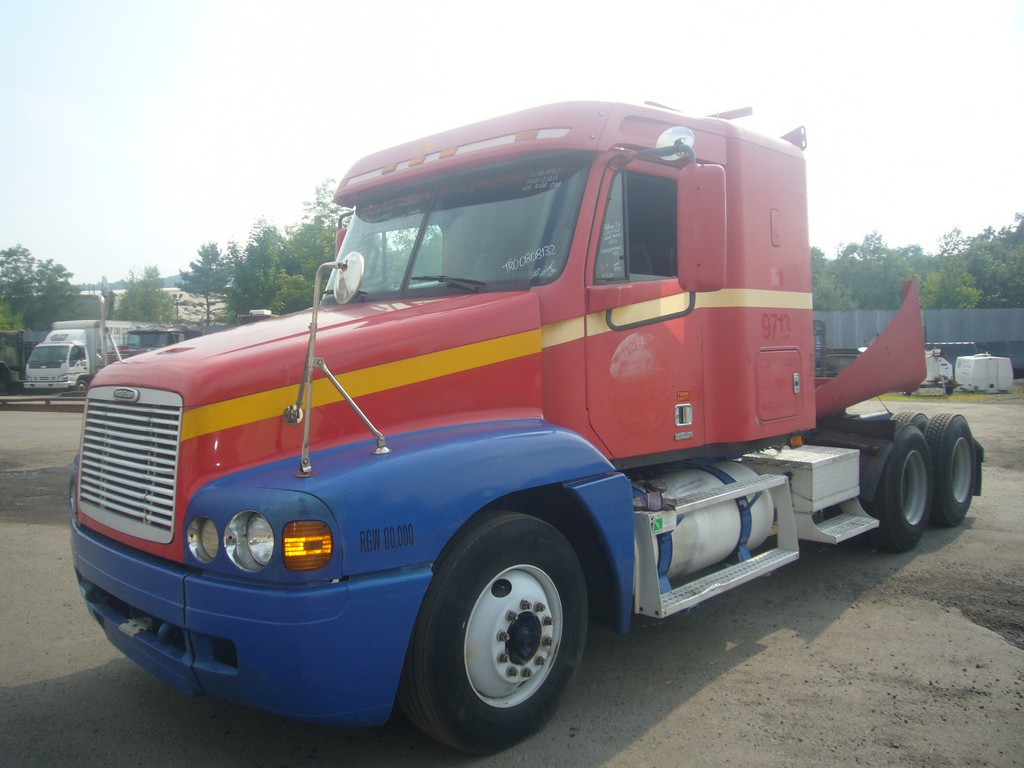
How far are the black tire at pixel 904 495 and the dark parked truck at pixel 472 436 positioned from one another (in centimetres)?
144

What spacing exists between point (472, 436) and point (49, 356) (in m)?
31.3

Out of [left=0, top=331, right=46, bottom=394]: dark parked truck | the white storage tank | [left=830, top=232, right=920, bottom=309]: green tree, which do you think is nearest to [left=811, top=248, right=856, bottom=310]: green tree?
[left=830, top=232, right=920, bottom=309]: green tree

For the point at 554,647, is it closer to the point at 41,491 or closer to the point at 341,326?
the point at 341,326

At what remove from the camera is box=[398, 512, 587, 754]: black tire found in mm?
3264

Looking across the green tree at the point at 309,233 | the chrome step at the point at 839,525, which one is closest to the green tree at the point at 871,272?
the green tree at the point at 309,233

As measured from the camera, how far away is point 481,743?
11.4ft

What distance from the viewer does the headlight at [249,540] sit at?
298 cm

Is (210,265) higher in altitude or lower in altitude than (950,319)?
higher

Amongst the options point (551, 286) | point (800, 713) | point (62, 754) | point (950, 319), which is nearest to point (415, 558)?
point (551, 286)

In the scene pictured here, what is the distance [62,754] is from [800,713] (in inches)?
137

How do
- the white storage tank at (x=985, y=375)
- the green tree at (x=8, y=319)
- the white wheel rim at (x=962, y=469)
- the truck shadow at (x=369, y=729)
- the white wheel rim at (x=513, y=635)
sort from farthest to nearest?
the green tree at (x=8, y=319)
the white storage tank at (x=985, y=375)
the white wheel rim at (x=962, y=469)
the truck shadow at (x=369, y=729)
the white wheel rim at (x=513, y=635)

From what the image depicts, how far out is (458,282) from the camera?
429 cm

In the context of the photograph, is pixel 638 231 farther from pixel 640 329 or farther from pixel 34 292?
pixel 34 292

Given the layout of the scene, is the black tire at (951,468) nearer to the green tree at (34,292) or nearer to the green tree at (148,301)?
the green tree at (34,292)
